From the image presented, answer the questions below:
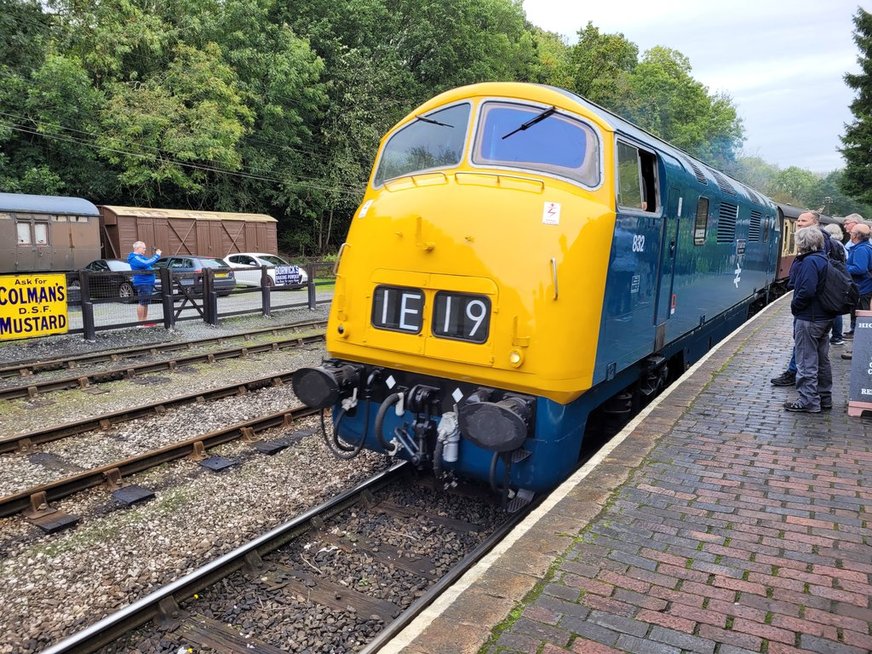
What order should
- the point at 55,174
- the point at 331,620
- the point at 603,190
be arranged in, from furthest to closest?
the point at 55,174 < the point at 603,190 < the point at 331,620

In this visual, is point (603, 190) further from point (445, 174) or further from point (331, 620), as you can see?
point (331, 620)

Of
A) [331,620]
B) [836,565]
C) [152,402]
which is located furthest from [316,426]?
[836,565]

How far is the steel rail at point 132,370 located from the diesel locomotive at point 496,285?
5779mm

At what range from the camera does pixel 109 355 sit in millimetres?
10961

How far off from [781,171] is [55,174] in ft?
517

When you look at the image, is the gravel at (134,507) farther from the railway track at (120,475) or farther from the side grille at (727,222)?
the side grille at (727,222)

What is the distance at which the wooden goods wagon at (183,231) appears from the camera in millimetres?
25781

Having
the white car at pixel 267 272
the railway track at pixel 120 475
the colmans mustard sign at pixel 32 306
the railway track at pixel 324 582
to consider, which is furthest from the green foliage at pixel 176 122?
the railway track at pixel 324 582

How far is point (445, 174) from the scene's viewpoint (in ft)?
16.1

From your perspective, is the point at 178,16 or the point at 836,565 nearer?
the point at 836,565

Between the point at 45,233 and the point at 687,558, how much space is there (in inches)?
927

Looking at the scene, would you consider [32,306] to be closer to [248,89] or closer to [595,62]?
[248,89]

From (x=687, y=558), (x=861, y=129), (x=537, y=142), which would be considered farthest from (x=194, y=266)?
(x=861, y=129)

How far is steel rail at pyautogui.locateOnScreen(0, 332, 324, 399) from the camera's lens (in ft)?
28.7
